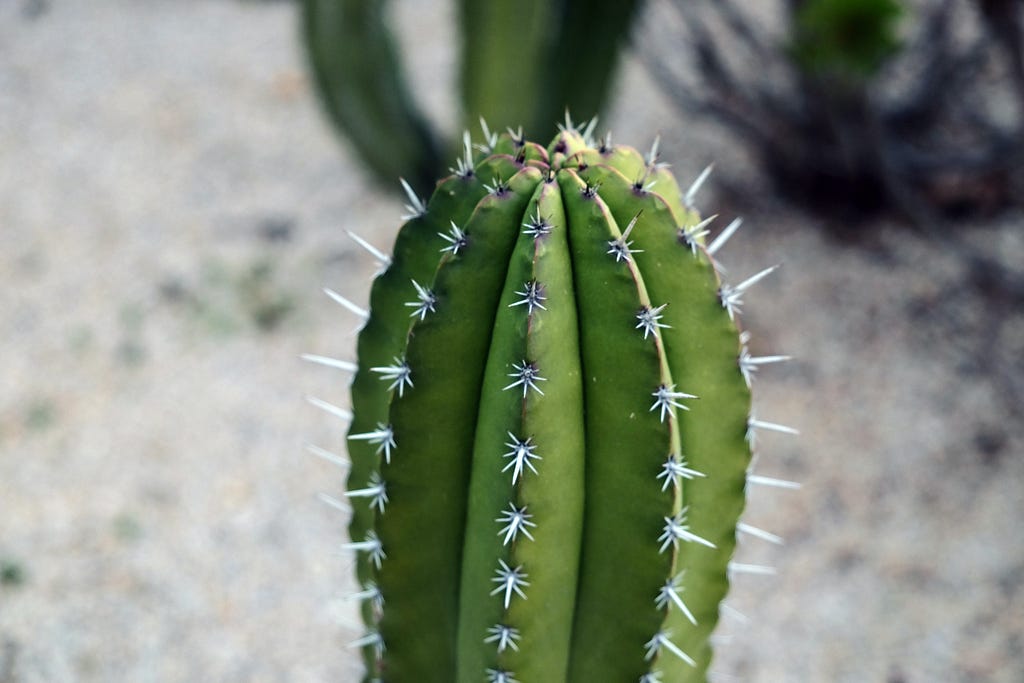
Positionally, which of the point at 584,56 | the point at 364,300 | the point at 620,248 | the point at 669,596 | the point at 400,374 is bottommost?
the point at 669,596

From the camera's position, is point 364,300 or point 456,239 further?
point 364,300

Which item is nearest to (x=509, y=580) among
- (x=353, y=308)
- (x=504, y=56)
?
(x=353, y=308)

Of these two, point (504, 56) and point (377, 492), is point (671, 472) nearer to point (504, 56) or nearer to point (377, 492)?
point (377, 492)

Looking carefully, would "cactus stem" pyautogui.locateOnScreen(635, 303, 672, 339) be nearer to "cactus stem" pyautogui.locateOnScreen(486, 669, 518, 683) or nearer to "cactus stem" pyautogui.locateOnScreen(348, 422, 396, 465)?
"cactus stem" pyautogui.locateOnScreen(348, 422, 396, 465)

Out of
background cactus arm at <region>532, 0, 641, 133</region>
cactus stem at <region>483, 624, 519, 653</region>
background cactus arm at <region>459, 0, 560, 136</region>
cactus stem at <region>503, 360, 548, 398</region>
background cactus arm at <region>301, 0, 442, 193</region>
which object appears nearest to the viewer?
cactus stem at <region>503, 360, 548, 398</region>

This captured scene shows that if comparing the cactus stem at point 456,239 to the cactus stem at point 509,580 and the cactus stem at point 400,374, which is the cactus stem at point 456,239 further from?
the cactus stem at point 509,580

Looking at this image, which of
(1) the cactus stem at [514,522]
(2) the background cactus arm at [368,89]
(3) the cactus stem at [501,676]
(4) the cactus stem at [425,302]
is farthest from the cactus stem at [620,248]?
(2) the background cactus arm at [368,89]

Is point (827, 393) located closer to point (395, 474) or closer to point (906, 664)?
point (906, 664)

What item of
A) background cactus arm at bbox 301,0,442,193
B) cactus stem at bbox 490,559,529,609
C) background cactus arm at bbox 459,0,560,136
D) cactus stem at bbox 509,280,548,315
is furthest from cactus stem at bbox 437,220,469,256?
background cactus arm at bbox 301,0,442,193
